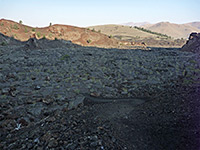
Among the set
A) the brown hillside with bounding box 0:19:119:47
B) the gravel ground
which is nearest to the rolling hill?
the brown hillside with bounding box 0:19:119:47

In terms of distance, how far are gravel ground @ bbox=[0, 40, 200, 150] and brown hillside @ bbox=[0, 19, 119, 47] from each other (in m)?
20.4

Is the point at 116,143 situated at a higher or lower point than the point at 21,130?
higher

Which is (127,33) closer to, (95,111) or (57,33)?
(57,33)

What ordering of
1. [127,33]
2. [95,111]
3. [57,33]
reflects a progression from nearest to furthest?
1. [95,111]
2. [57,33]
3. [127,33]

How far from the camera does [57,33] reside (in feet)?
111

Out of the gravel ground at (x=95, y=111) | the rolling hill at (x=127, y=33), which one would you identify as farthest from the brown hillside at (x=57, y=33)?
the rolling hill at (x=127, y=33)

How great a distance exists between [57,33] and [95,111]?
30.1 meters

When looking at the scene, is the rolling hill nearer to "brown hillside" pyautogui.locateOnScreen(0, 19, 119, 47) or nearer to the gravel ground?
"brown hillside" pyautogui.locateOnScreen(0, 19, 119, 47)

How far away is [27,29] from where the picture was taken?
3262cm

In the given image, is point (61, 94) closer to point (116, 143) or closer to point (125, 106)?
point (125, 106)

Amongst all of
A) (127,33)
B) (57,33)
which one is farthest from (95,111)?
(127,33)

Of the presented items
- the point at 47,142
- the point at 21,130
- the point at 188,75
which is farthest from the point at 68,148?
the point at 188,75

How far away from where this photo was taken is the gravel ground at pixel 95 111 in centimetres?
435

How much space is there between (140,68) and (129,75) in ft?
6.70
